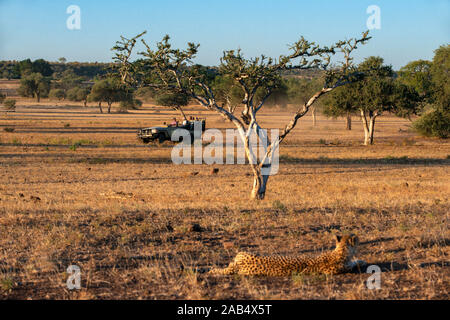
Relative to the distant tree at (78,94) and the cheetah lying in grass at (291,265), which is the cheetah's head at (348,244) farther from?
the distant tree at (78,94)

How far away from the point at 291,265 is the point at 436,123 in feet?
131

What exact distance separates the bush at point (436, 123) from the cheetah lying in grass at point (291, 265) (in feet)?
129

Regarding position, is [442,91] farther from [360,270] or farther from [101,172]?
[360,270]

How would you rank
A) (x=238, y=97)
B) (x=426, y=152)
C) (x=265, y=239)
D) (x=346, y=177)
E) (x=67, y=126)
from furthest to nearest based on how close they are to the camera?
1. (x=238, y=97)
2. (x=67, y=126)
3. (x=426, y=152)
4. (x=346, y=177)
5. (x=265, y=239)

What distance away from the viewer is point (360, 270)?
6047 millimetres

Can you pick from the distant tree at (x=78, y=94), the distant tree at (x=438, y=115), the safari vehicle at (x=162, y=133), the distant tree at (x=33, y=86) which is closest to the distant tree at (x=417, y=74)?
the distant tree at (x=438, y=115)

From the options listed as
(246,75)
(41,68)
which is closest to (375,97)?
(246,75)

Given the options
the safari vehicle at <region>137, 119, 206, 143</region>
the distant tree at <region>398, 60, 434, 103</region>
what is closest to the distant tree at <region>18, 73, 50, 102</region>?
the distant tree at <region>398, 60, 434, 103</region>

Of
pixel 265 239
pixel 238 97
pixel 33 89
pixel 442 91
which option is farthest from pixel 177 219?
Result: pixel 33 89

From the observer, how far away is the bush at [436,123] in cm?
4153

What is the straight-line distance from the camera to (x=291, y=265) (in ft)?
19.3

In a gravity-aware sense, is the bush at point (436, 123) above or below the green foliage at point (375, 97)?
below

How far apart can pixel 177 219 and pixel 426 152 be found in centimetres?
2682
